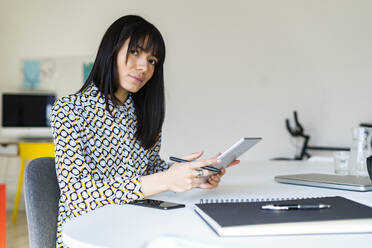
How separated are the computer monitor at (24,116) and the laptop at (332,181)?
166 inches

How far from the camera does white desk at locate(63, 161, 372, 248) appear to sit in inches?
29.2

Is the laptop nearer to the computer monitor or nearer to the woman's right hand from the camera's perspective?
the woman's right hand

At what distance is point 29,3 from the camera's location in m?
5.57

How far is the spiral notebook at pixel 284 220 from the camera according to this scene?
0.77 meters

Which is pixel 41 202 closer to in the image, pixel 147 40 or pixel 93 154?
pixel 93 154

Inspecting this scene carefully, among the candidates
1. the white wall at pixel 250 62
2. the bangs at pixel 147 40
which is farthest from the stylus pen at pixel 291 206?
the white wall at pixel 250 62

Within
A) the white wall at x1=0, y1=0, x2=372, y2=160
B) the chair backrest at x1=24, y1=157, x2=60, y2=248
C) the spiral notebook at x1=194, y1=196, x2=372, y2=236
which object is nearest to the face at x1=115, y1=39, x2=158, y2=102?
the chair backrest at x1=24, y1=157, x2=60, y2=248

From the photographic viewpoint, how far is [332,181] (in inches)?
54.3

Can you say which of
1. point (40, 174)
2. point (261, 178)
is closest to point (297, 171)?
point (261, 178)

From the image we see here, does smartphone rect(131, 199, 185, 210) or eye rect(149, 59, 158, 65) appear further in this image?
eye rect(149, 59, 158, 65)

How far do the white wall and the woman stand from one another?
323 centimetres

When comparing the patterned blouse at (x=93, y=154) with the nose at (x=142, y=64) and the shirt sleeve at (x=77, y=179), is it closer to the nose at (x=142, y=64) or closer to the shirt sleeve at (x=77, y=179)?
the shirt sleeve at (x=77, y=179)

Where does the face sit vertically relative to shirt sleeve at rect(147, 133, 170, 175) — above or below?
above

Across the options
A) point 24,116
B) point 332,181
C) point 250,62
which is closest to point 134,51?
point 332,181
